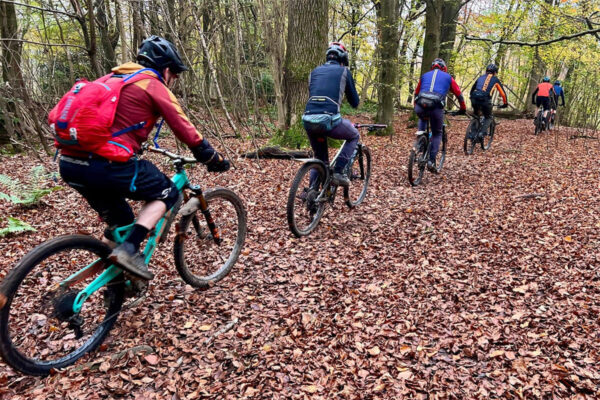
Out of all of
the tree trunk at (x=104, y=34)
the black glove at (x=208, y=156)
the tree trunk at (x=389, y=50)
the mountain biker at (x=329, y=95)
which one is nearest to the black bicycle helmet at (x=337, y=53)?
the mountain biker at (x=329, y=95)

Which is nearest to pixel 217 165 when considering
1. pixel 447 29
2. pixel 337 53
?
pixel 337 53

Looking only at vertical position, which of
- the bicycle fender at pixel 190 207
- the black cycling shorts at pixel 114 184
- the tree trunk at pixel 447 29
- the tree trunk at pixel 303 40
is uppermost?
the tree trunk at pixel 447 29

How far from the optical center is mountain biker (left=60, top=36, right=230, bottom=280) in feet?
8.58

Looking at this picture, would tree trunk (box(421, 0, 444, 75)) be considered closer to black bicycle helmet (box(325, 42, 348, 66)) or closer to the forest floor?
the forest floor

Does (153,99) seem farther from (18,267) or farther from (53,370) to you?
(53,370)

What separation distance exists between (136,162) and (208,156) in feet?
1.93

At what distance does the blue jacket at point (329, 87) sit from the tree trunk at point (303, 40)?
4107 millimetres

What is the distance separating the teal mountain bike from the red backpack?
0.69 metres

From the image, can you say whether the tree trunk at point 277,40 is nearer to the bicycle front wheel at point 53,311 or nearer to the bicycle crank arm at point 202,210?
the bicycle crank arm at point 202,210

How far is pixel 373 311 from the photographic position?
139 inches

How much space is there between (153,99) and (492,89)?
32.7 ft

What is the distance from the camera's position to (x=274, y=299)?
→ 3.76 meters

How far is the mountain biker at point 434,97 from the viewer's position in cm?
706

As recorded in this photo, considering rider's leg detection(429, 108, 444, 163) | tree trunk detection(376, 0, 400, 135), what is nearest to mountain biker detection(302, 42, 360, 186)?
rider's leg detection(429, 108, 444, 163)
